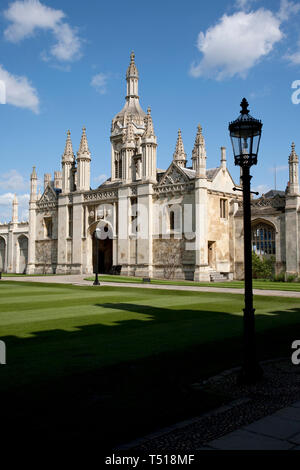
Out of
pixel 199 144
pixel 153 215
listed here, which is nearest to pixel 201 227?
pixel 153 215

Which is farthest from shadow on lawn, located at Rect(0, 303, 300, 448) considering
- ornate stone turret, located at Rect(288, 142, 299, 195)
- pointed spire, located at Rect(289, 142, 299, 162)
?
pointed spire, located at Rect(289, 142, 299, 162)

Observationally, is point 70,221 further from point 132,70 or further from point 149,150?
point 132,70

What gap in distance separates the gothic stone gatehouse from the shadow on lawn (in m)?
22.2

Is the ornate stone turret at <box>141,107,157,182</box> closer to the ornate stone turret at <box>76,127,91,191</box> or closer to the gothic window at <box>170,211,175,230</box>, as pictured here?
the gothic window at <box>170,211,175,230</box>

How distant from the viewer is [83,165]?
4650 cm

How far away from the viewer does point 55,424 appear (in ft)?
16.6

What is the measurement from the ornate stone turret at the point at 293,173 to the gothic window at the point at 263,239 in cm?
366

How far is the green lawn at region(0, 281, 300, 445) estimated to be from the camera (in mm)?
5367

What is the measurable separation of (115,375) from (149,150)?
33.3 m

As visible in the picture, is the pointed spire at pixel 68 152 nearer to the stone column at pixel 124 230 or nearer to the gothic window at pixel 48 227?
the gothic window at pixel 48 227

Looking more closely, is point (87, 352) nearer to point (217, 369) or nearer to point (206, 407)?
point (217, 369)

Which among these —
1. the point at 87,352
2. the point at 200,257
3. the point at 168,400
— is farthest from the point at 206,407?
the point at 200,257

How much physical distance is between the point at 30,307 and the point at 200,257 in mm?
20970

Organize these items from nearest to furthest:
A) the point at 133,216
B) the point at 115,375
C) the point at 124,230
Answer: the point at 115,375, the point at 133,216, the point at 124,230
